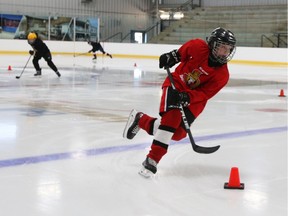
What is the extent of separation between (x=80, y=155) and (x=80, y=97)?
4.22 metres

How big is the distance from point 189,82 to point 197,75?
0.07m

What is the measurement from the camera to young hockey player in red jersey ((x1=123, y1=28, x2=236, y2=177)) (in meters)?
3.54

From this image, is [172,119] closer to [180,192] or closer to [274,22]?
[180,192]

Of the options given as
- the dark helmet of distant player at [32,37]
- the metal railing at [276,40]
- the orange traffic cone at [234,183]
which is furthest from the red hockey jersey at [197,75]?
the metal railing at [276,40]

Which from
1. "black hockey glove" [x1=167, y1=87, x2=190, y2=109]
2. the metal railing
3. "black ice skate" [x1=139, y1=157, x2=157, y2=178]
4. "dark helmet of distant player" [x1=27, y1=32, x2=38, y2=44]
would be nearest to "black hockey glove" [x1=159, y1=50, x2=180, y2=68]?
"black hockey glove" [x1=167, y1=87, x2=190, y2=109]

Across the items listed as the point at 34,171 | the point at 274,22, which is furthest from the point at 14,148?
the point at 274,22

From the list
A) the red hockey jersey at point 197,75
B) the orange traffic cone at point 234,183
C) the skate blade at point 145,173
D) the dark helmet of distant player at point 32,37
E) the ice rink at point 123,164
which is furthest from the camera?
the dark helmet of distant player at point 32,37

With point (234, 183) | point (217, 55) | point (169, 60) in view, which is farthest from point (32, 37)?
point (234, 183)

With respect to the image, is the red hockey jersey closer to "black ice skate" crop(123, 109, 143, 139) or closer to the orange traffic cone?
"black ice skate" crop(123, 109, 143, 139)

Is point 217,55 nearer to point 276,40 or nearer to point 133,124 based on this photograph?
point 133,124

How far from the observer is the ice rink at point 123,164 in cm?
288

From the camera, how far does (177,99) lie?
3.52 meters

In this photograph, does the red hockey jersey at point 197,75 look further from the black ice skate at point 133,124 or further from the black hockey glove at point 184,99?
the black ice skate at point 133,124

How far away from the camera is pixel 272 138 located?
16.5 feet
